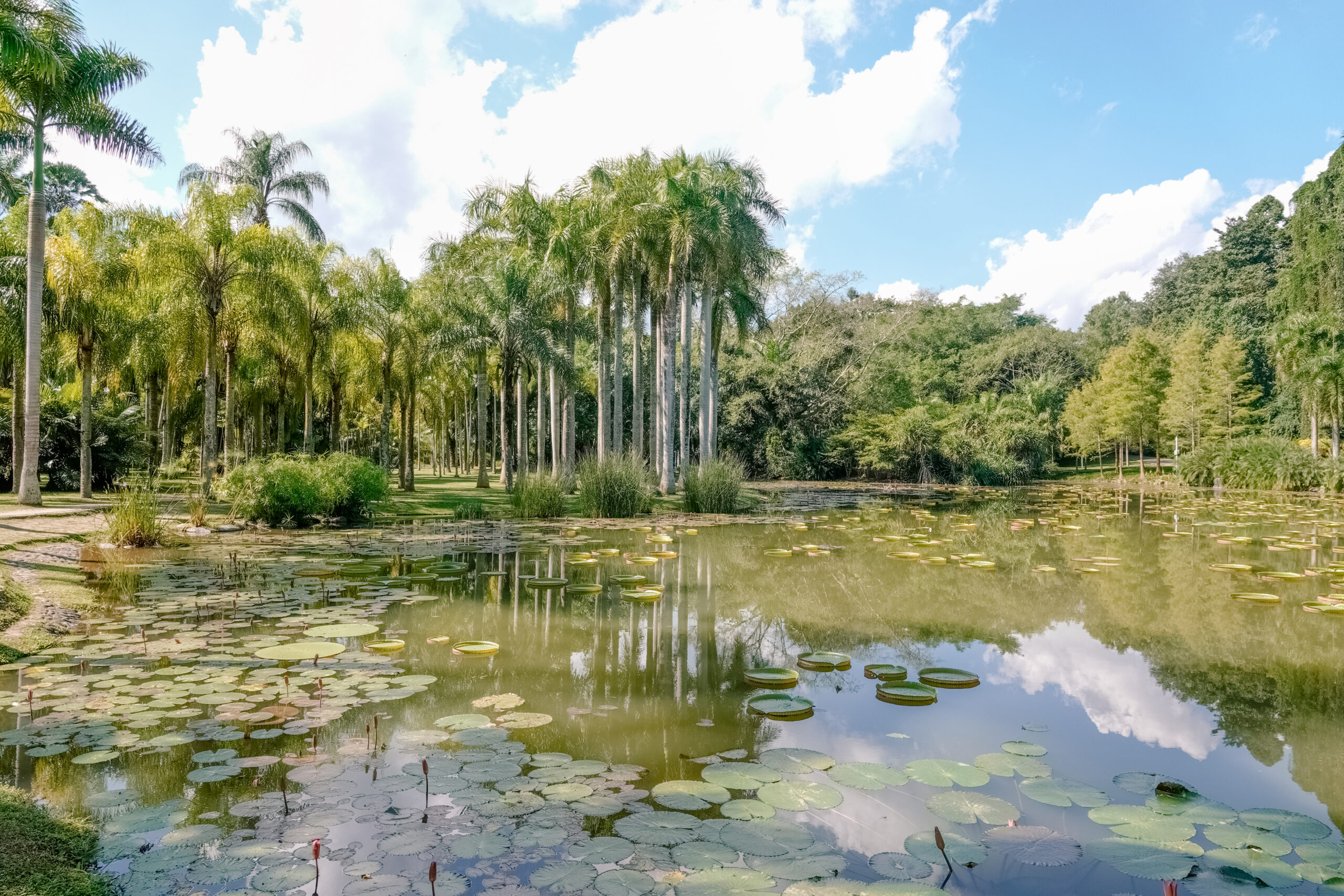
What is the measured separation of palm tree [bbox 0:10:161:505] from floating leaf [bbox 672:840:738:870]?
15863mm

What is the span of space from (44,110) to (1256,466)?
37.3m

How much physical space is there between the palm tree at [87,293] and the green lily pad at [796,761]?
61.3 feet

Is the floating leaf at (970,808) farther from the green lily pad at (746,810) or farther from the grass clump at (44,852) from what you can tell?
the grass clump at (44,852)

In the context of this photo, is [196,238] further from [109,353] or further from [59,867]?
[59,867]

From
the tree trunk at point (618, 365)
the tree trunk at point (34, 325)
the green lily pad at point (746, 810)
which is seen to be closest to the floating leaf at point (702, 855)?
the green lily pad at point (746, 810)

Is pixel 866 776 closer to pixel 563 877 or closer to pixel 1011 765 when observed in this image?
pixel 1011 765

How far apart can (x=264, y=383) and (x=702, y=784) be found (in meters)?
30.9

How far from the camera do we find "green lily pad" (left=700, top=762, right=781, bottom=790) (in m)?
3.69

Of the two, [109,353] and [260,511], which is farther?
[109,353]

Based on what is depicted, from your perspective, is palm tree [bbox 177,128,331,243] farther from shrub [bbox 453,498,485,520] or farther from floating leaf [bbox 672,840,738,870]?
floating leaf [bbox 672,840,738,870]

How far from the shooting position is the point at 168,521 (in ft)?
42.8

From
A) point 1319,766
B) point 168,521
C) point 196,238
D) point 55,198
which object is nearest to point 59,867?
point 1319,766

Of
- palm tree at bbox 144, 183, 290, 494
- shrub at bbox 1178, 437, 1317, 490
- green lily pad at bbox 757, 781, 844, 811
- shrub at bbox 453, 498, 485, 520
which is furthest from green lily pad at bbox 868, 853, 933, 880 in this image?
shrub at bbox 1178, 437, 1317, 490

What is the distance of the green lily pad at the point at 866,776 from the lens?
375 cm
